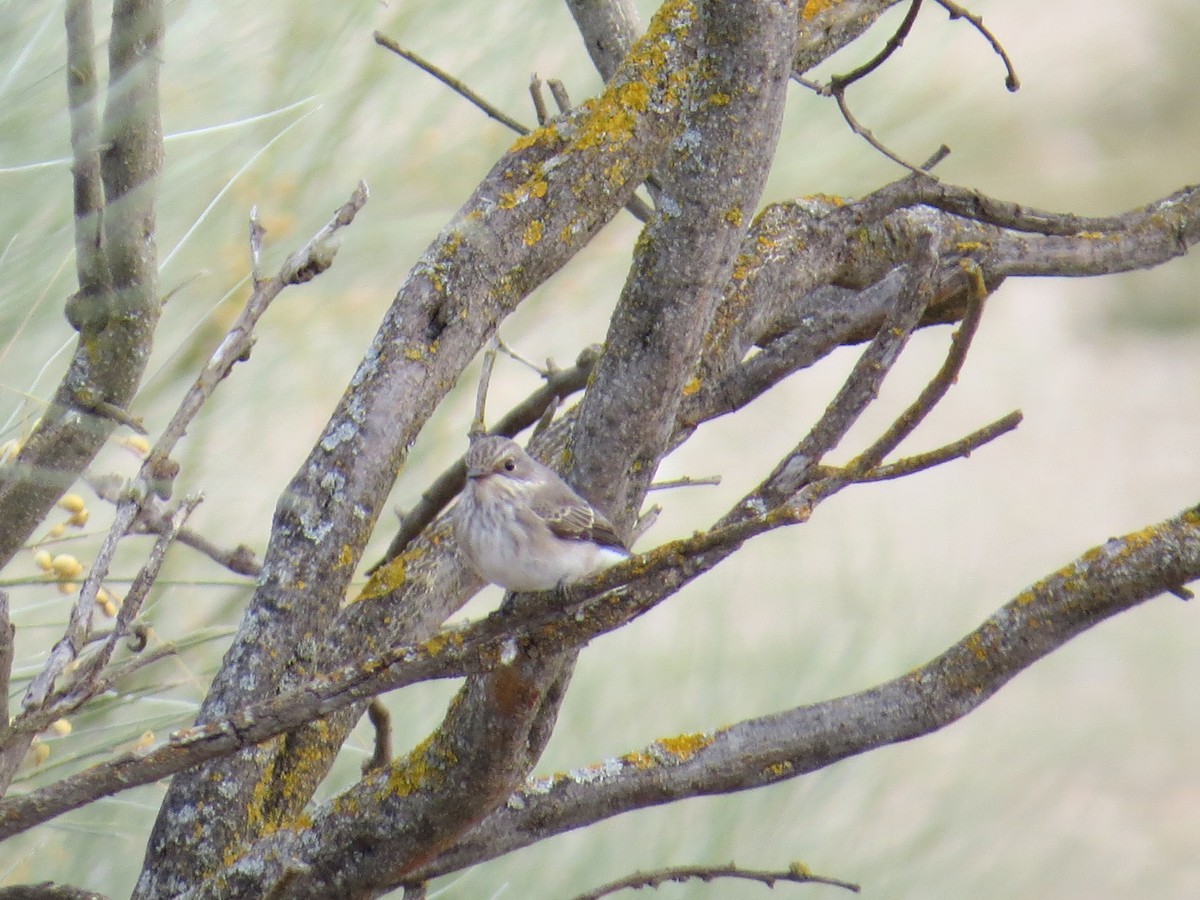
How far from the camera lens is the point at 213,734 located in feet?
2.94

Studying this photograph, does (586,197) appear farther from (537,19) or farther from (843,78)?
(537,19)

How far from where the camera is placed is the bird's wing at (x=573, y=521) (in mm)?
1196

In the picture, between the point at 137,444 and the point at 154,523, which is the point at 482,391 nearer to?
the point at 154,523

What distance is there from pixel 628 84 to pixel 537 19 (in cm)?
90

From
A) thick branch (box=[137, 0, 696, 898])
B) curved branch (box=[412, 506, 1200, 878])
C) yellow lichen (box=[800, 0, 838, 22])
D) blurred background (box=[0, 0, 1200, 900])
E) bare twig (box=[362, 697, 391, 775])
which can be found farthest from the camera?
blurred background (box=[0, 0, 1200, 900])

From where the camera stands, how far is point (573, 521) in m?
1.28

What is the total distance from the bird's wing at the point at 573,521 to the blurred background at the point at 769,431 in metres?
0.47

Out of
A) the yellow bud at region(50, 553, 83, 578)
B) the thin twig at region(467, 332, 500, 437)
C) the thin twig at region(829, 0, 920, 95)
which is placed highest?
the thin twig at region(829, 0, 920, 95)

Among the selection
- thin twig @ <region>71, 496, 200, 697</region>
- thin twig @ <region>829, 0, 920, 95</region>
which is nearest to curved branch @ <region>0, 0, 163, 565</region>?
thin twig @ <region>71, 496, 200, 697</region>

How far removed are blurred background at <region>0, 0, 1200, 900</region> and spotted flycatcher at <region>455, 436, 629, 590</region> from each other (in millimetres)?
413

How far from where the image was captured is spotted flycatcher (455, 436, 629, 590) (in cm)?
130

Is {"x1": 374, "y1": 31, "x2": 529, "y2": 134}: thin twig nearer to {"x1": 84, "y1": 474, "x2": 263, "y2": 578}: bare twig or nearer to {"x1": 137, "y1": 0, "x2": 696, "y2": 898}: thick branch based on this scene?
{"x1": 137, "y1": 0, "x2": 696, "y2": 898}: thick branch

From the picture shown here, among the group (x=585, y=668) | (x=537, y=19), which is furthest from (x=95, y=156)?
(x=585, y=668)

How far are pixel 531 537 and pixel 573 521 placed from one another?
0.19 ft
